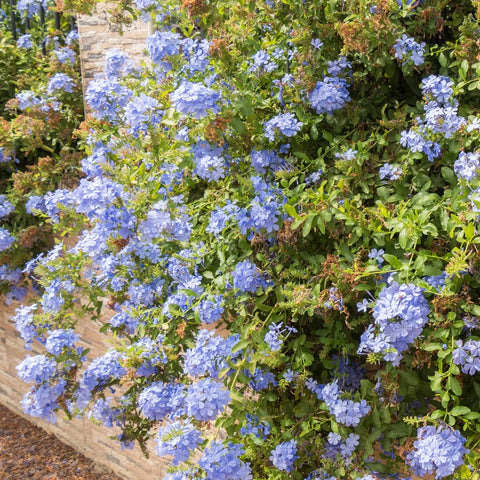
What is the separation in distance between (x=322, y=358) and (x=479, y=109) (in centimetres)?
96

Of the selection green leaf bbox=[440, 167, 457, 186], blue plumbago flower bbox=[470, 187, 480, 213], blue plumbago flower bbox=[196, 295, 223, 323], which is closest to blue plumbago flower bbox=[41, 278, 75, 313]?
blue plumbago flower bbox=[196, 295, 223, 323]

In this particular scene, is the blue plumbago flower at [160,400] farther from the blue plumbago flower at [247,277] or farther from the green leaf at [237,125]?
the green leaf at [237,125]

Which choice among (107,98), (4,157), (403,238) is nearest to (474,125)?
(403,238)

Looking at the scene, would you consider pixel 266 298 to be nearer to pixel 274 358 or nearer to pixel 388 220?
pixel 274 358

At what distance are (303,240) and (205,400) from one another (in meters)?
0.61

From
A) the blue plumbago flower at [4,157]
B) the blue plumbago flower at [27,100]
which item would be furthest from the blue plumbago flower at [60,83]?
the blue plumbago flower at [4,157]

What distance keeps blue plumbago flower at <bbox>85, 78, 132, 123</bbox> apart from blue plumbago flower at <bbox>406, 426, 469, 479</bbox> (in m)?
1.83

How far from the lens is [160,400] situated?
7.25 feet

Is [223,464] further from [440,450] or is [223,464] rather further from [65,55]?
[65,55]

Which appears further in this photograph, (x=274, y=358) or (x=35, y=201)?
(x=35, y=201)

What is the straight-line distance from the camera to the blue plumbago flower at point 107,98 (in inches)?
105

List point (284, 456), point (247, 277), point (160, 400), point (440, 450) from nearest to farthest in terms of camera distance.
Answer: point (440, 450)
point (284, 456)
point (247, 277)
point (160, 400)

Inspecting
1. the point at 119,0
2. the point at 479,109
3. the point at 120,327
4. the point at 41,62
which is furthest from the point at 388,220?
the point at 41,62

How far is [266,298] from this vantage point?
2156mm
